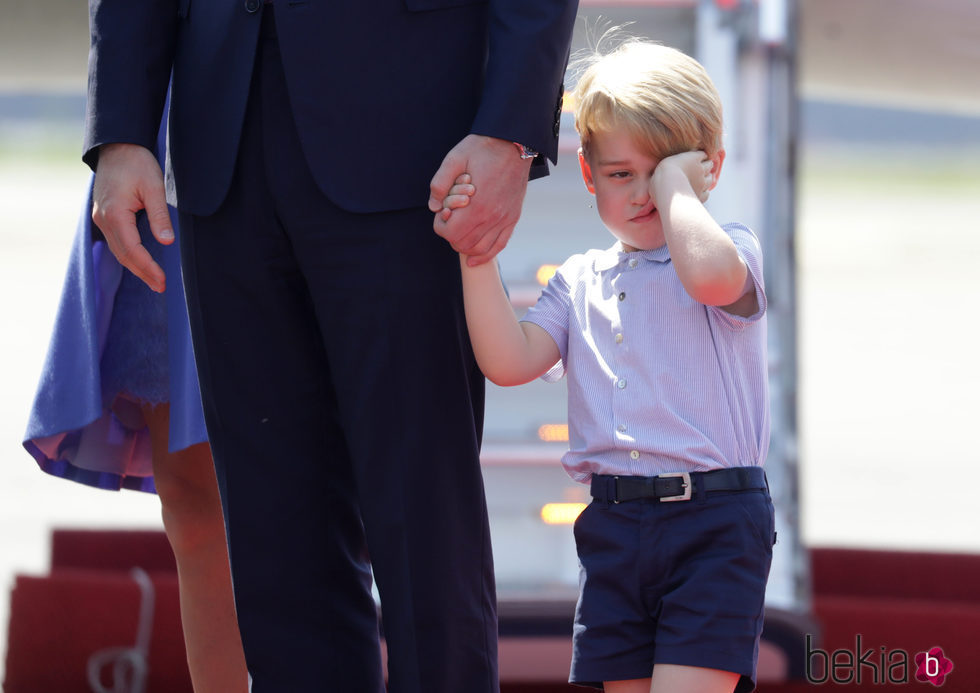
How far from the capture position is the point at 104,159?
4.73ft

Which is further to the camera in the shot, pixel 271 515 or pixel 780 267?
pixel 780 267

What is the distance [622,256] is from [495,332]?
0.23 meters

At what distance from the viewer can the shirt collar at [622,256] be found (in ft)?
4.89

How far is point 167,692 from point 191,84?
1798 mm

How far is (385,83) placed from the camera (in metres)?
1.32

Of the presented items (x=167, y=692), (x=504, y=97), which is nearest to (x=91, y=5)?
(x=504, y=97)

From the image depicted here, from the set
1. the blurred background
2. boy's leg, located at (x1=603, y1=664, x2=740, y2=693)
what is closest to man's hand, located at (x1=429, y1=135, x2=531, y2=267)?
boy's leg, located at (x1=603, y1=664, x2=740, y2=693)

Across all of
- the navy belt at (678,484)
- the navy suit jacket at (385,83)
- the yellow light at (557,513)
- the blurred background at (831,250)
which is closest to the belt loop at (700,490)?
the navy belt at (678,484)

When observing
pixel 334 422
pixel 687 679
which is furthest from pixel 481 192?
pixel 687 679

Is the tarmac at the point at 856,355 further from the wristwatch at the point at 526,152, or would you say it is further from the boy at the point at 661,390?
the wristwatch at the point at 526,152

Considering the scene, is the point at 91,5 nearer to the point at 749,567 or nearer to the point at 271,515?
the point at 271,515

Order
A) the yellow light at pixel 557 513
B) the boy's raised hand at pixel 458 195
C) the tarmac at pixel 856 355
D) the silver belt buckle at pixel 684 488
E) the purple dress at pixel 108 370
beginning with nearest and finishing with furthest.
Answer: the boy's raised hand at pixel 458 195
the silver belt buckle at pixel 684 488
the purple dress at pixel 108 370
the yellow light at pixel 557 513
the tarmac at pixel 856 355

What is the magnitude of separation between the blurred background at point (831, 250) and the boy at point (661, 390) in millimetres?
1079

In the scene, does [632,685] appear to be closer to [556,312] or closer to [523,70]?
[556,312]
